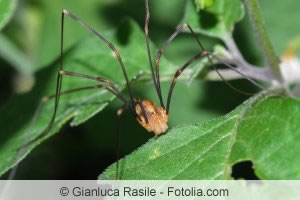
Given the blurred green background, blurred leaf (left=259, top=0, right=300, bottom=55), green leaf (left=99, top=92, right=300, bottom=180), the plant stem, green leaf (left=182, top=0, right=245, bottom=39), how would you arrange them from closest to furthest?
green leaf (left=99, top=92, right=300, bottom=180) < the plant stem < green leaf (left=182, top=0, right=245, bottom=39) < the blurred green background < blurred leaf (left=259, top=0, right=300, bottom=55)

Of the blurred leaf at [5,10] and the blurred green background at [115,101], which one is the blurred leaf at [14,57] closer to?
the blurred green background at [115,101]

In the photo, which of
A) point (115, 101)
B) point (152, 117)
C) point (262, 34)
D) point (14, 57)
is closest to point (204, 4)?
point (262, 34)

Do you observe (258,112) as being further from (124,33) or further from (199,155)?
(124,33)

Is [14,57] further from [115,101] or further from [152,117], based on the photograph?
[152,117]

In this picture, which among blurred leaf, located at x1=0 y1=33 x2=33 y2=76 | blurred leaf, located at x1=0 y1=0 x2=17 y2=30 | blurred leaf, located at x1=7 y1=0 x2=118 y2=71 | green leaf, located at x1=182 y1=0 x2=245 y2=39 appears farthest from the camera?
blurred leaf, located at x1=7 y1=0 x2=118 y2=71

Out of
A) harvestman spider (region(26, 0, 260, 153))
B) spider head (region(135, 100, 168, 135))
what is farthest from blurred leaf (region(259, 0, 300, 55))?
spider head (region(135, 100, 168, 135))

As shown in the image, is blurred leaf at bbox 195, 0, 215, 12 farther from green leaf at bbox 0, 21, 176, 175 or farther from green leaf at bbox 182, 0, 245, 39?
green leaf at bbox 0, 21, 176, 175
